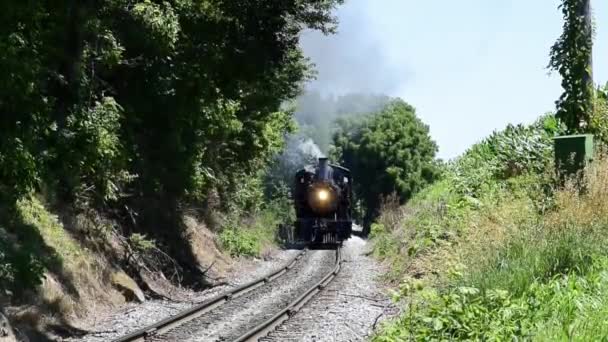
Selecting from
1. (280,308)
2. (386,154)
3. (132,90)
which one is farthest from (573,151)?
(386,154)

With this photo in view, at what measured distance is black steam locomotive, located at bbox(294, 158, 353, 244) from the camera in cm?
3403

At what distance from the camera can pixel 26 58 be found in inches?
413

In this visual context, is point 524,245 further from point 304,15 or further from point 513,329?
point 304,15

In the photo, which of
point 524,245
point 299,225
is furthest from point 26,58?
point 299,225

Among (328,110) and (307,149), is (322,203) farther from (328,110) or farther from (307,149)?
(328,110)

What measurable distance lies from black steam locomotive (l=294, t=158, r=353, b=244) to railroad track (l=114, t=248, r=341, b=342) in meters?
12.2

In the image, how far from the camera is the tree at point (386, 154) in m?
63.6

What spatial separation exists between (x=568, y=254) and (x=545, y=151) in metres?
8.79

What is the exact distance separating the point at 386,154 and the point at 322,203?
32.1m

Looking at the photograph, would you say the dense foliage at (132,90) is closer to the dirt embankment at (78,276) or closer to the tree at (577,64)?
the dirt embankment at (78,276)

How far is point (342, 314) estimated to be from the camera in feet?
43.0

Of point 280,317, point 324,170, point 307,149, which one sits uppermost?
point 307,149

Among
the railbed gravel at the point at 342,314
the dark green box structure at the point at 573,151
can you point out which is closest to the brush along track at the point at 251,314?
the railbed gravel at the point at 342,314

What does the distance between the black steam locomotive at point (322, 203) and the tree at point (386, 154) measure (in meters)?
26.0
